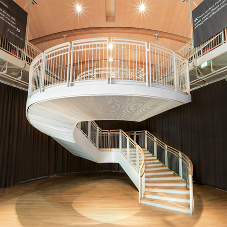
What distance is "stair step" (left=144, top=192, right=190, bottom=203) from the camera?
5.38m

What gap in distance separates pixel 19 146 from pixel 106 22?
7368 mm

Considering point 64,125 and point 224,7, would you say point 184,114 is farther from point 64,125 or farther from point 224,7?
point 64,125

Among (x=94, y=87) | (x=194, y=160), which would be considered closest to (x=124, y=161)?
(x=194, y=160)

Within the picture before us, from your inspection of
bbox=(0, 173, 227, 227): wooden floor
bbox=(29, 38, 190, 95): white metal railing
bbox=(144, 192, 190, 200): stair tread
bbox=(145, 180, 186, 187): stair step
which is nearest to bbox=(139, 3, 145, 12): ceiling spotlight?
bbox=(29, 38, 190, 95): white metal railing

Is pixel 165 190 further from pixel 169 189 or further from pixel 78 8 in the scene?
pixel 78 8

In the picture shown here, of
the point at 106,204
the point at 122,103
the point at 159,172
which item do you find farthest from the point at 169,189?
the point at 122,103

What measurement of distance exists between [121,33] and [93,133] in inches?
232

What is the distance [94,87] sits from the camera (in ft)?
13.0

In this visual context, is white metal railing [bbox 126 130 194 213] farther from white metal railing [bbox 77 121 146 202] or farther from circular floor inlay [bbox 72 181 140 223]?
circular floor inlay [bbox 72 181 140 223]

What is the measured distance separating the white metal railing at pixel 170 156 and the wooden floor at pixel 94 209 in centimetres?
69

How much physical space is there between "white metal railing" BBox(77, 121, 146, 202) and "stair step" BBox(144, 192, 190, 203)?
274 mm

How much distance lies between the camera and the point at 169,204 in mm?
5352

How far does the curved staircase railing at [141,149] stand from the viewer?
20.3ft

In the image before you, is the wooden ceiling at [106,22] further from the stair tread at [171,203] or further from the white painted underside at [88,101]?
the stair tread at [171,203]
